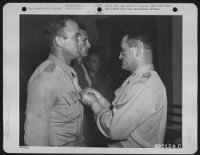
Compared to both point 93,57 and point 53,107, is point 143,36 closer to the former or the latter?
point 93,57

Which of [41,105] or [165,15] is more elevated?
[165,15]

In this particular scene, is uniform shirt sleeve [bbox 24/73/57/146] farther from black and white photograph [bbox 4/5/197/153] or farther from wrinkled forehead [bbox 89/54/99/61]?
wrinkled forehead [bbox 89/54/99/61]

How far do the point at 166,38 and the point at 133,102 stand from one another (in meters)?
0.25

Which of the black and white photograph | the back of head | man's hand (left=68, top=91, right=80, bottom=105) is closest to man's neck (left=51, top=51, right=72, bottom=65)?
the black and white photograph

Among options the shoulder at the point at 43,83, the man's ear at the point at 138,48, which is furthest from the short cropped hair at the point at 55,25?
the man's ear at the point at 138,48

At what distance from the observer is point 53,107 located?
0.95 meters

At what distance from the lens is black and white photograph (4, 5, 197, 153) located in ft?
3.12

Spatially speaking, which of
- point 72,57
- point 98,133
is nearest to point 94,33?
point 72,57

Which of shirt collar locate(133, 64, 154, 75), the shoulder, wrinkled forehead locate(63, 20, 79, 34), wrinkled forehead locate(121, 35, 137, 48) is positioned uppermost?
wrinkled forehead locate(63, 20, 79, 34)

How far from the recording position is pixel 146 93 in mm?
944

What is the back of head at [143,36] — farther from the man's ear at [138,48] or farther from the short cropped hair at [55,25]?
the short cropped hair at [55,25]

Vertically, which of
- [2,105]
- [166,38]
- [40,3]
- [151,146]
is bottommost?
[151,146]

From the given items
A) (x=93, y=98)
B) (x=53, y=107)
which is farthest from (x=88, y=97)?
(x=53, y=107)

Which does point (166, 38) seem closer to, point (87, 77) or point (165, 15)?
point (165, 15)
